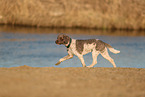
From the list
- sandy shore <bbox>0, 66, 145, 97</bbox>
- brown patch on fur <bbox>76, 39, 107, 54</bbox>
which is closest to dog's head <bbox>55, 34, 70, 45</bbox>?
brown patch on fur <bbox>76, 39, 107, 54</bbox>

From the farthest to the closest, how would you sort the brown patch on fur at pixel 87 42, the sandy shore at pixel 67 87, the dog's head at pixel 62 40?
1. the brown patch on fur at pixel 87 42
2. the dog's head at pixel 62 40
3. the sandy shore at pixel 67 87

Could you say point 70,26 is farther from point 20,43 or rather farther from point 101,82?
point 101,82

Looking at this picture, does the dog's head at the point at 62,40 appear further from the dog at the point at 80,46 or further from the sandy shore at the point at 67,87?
the sandy shore at the point at 67,87

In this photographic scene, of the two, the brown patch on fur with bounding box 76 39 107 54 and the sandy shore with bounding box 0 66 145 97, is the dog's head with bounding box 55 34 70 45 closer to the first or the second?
the brown patch on fur with bounding box 76 39 107 54

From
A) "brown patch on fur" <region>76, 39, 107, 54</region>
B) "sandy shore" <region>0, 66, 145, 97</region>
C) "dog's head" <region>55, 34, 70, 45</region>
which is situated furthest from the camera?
"brown patch on fur" <region>76, 39, 107, 54</region>

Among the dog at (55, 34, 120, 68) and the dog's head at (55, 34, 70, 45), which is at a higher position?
the dog's head at (55, 34, 70, 45)

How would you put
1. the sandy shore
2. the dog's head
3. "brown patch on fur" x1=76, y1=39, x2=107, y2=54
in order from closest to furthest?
the sandy shore → the dog's head → "brown patch on fur" x1=76, y1=39, x2=107, y2=54

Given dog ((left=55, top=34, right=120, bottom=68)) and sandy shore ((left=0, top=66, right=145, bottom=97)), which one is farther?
dog ((left=55, top=34, right=120, bottom=68))

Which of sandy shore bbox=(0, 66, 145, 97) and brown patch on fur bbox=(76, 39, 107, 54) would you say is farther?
brown patch on fur bbox=(76, 39, 107, 54)

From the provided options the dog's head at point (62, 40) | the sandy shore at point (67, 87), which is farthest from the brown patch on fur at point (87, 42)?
the sandy shore at point (67, 87)

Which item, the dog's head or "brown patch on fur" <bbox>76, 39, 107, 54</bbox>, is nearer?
the dog's head

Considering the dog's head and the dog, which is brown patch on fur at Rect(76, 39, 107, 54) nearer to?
the dog

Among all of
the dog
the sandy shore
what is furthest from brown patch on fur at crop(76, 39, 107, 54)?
the sandy shore

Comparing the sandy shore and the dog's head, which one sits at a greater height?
the dog's head
